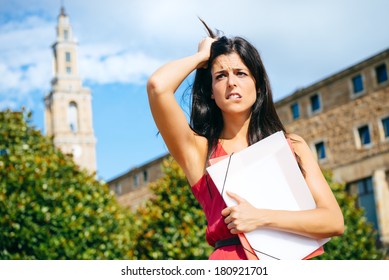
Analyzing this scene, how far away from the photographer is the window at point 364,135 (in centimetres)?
3023

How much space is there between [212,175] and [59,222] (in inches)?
538

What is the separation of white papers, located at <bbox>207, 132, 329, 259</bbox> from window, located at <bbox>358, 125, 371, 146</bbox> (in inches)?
1120

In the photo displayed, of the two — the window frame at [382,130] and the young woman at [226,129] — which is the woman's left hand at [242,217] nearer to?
the young woman at [226,129]

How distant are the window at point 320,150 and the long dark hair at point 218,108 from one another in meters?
29.9

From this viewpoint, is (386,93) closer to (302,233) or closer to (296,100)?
(296,100)

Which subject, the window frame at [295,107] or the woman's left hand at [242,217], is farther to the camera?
the window frame at [295,107]

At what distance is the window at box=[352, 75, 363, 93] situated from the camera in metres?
30.7

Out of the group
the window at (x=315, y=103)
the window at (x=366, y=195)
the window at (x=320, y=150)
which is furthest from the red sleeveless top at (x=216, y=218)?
the window at (x=315, y=103)

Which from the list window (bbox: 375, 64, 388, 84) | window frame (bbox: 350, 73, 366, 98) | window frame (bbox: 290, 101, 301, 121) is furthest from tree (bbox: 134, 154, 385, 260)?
window frame (bbox: 290, 101, 301, 121)

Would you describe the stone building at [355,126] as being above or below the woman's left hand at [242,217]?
above

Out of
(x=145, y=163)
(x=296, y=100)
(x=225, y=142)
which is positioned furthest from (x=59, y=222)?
(x=145, y=163)

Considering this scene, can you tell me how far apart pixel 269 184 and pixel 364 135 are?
94.7 ft

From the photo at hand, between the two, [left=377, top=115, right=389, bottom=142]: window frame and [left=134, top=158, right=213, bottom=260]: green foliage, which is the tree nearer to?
[left=134, top=158, right=213, bottom=260]: green foliage

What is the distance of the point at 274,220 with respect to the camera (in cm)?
251
